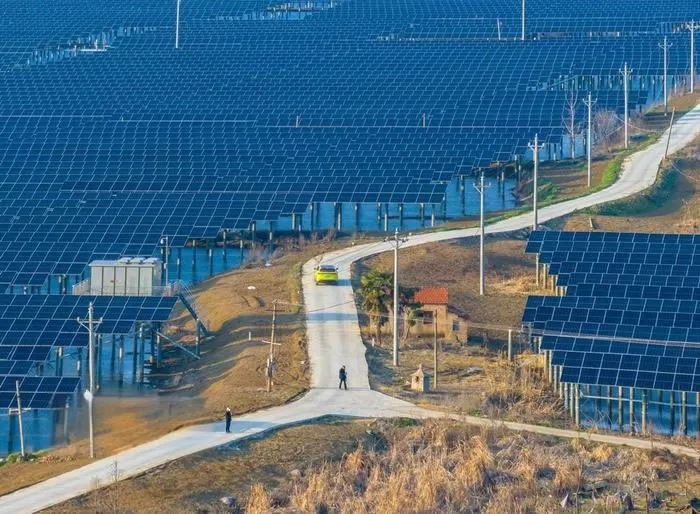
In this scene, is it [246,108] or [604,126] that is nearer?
[604,126]

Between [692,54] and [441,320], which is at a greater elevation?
[692,54]

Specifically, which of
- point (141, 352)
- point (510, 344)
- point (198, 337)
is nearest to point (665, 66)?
point (198, 337)

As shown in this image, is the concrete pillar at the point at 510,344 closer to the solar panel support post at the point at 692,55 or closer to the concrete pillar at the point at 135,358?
the concrete pillar at the point at 135,358

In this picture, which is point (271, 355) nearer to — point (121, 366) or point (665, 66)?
point (121, 366)

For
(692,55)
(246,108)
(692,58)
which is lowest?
(246,108)

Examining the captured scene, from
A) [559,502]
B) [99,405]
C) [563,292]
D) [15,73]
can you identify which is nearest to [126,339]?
[99,405]

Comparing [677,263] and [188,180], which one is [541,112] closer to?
[188,180]
